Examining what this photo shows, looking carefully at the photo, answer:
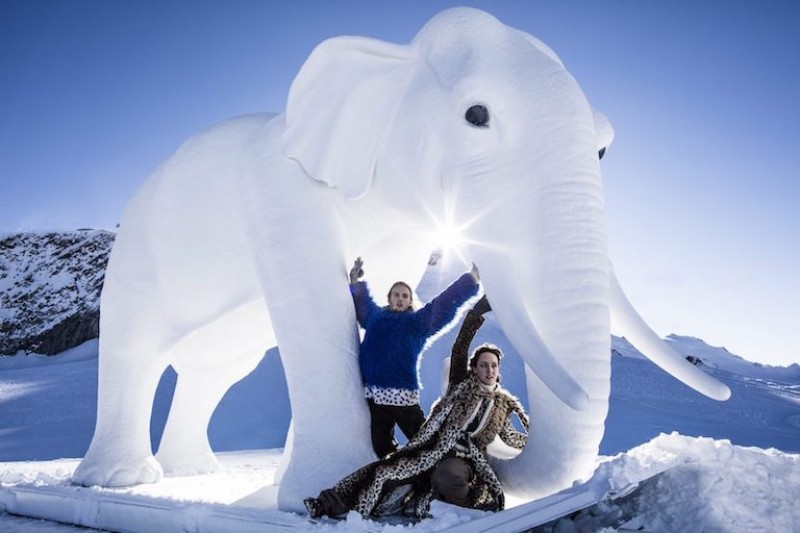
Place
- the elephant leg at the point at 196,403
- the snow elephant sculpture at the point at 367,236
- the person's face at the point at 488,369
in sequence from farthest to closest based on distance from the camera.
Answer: the elephant leg at the point at 196,403 → the person's face at the point at 488,369 → the snow elephant sculpture at the point at 367,236

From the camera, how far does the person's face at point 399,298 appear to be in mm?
2820

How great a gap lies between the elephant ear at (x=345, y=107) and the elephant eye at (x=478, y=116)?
482 millimetres

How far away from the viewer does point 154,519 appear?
2.61 meters

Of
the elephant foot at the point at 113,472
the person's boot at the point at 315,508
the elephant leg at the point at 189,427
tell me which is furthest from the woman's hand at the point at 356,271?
the elephant leg at the point at 189,427

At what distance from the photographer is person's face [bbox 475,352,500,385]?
8.33 feet

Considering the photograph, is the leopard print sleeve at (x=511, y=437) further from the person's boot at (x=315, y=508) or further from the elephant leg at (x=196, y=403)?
the elephant leg at (x=196, y=403)

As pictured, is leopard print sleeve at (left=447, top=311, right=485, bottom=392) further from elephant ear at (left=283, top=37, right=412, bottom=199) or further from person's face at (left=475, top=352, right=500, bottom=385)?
elephant ear at (left=283, top=37, right=412, bottom=199)

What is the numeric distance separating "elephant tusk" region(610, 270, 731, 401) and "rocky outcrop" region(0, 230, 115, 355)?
1564cm

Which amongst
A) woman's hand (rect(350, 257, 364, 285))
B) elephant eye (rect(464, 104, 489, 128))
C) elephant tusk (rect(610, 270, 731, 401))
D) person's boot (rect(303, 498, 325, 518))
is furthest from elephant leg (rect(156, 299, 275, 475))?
elephant tusk (rect(610, 270, 731, 401))

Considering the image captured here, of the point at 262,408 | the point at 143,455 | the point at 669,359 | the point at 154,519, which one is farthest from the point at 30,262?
the point at 669,359

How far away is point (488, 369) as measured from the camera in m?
2.54

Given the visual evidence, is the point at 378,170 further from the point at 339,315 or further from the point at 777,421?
the point at 777,421

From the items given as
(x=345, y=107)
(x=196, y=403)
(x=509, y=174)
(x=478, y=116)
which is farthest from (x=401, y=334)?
(x=196, y=403)

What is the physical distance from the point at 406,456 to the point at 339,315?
0.69m
